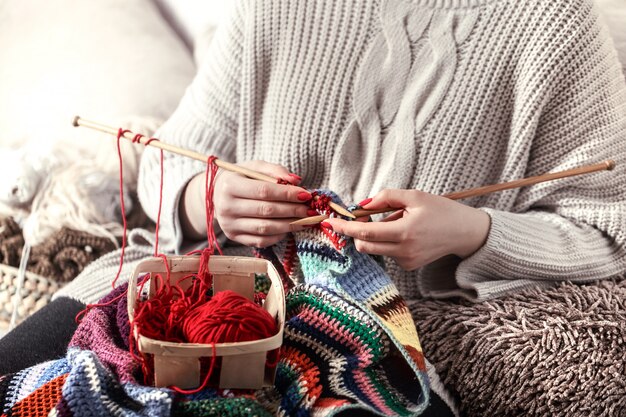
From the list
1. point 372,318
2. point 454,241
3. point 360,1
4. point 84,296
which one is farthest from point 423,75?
point 84,296

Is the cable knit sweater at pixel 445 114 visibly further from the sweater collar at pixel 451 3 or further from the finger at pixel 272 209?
the finger at pixel 272 209

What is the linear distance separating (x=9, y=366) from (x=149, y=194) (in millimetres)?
364

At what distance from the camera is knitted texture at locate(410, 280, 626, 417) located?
2.77 feet

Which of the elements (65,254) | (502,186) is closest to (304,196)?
(502,186)

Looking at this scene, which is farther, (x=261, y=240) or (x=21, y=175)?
(x=21, y=175)

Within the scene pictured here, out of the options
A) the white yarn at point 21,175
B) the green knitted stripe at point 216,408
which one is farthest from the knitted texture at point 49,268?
the green knitted stripe at point 216,408

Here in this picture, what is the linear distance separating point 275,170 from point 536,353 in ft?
1.37

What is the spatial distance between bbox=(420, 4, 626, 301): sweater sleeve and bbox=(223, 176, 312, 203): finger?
0.28m

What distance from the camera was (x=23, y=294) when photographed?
1.25 m

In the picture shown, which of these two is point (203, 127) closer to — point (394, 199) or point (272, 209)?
point (272, 209)

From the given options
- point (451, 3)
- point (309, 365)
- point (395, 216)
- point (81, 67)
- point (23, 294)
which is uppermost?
point (451, 3)

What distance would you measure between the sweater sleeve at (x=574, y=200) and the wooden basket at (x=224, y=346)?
12.6 inches

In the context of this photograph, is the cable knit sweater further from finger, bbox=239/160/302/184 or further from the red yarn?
the red yarn

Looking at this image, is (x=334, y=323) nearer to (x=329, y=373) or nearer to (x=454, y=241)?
(x=329, y=373)
